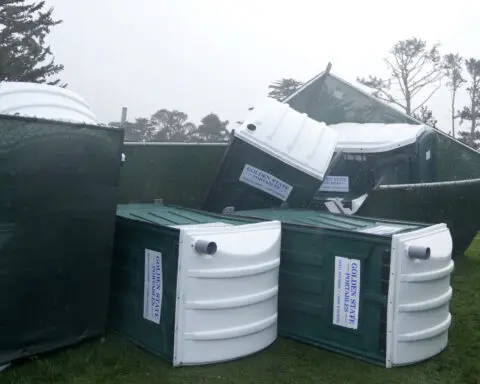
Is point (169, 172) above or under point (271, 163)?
under

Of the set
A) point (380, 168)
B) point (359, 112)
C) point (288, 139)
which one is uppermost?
point (359, 112)

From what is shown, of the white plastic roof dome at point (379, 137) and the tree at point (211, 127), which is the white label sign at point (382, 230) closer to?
the white plastic roof dome at point (379, 137)

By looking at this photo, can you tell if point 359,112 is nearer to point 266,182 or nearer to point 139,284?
point 266,182

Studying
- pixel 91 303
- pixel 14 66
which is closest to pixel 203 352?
pixel 91 303

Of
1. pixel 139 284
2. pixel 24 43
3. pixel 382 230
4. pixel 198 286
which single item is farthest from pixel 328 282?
pixel 24 43

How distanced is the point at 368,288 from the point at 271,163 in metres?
2.03

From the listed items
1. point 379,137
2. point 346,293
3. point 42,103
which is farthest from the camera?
point 379,137

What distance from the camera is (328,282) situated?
12.3 feet

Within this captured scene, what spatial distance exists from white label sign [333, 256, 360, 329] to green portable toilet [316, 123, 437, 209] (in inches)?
108

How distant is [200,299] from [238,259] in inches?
13.9

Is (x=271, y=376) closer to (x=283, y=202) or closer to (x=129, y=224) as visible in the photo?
(x=129, y=224)

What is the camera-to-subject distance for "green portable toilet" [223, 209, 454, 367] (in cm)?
342

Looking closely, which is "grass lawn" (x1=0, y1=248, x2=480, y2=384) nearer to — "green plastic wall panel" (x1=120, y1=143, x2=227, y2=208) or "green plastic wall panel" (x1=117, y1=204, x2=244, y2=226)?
"green plastic wall panel" (x1=117, y1=204, x2=244, y2=226)

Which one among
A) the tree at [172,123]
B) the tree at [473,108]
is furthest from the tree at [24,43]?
the tree at [473,108]
